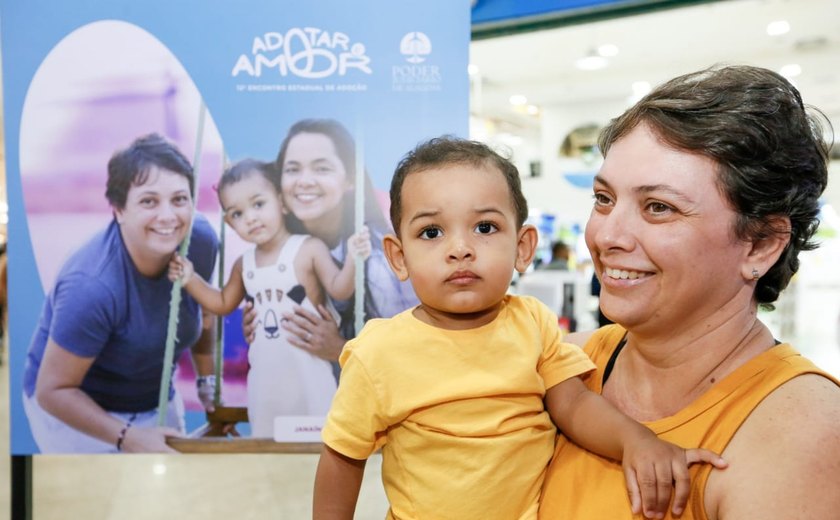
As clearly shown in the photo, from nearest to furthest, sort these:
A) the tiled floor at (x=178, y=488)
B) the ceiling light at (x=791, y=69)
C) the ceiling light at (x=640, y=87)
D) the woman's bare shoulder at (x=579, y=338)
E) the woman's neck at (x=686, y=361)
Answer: the woman's neck at (x=686, y=361), the woman's bare shoulder at (x=579, y=338), the tiled floor at (x=178, y=488), the ceiling light at (x=791, y=69), the ceiling light at (x=640, y=87)

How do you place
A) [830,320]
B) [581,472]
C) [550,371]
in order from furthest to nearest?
[830,320] < [550,371] < [581,472]

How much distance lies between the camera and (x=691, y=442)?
1.14 meters

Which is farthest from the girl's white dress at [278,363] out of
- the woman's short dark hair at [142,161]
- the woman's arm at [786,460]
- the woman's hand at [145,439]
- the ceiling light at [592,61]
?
the ceiling light at [592,61]

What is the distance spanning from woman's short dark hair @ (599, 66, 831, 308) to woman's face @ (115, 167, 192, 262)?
1605 mm

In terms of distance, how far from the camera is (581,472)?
1.28 meters

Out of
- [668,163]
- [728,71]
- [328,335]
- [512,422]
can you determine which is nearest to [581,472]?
[512,422]

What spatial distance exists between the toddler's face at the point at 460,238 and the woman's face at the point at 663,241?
195mm

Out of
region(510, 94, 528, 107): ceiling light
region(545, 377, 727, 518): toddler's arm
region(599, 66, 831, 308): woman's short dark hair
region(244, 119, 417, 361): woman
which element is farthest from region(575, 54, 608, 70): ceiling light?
region(545, 377, 727, 518): toddler's arm

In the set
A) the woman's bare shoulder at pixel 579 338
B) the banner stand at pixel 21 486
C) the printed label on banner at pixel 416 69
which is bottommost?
the banner stand at pixel 21 486

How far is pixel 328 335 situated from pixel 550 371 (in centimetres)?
113

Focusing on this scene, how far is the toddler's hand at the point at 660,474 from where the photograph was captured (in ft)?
3.50

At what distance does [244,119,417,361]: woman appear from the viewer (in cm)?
228

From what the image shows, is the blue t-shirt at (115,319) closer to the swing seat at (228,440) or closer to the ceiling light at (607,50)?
the swing seat at (228,440)

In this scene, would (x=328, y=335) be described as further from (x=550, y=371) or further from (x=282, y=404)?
(x=550, y=371)
